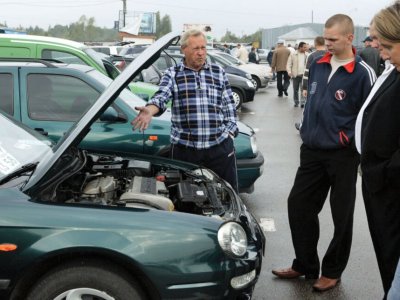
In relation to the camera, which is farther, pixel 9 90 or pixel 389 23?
pixel 9 90

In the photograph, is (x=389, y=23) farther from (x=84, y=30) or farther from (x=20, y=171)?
(x=84, y=30)

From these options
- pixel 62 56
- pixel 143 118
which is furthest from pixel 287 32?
pixel 143 118

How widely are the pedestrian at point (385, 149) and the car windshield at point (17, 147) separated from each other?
1884 millimetres

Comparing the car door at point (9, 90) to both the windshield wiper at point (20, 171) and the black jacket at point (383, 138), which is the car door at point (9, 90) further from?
the black jacket at point (383, 138)

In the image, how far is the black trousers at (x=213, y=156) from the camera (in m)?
4.21

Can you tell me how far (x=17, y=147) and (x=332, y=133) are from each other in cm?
204

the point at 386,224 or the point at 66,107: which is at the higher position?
the point at 66,107

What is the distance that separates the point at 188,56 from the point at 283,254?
6.01 feet

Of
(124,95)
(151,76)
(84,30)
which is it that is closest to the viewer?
(124,95)

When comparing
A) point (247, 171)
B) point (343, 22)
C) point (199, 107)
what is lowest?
point (247, 171)

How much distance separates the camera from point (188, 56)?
13.1 ft

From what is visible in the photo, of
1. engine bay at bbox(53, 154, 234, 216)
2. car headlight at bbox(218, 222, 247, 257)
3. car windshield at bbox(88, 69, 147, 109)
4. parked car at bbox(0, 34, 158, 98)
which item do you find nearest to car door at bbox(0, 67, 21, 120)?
car windshield at bbox(88, 69, 147, 109)

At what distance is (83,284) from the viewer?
263cm

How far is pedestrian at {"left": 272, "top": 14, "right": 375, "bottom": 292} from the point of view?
11.6ft
